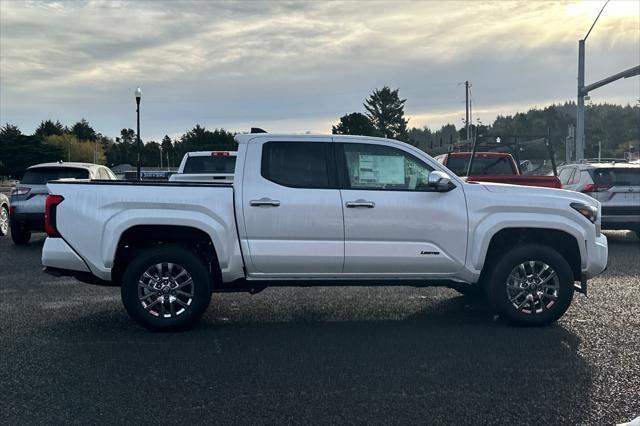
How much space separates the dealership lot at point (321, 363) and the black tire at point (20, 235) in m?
6.24

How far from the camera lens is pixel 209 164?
1345cm

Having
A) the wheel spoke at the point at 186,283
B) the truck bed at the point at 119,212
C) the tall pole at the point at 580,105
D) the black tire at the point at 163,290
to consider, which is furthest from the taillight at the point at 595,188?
the tall pole at the point at 580,105

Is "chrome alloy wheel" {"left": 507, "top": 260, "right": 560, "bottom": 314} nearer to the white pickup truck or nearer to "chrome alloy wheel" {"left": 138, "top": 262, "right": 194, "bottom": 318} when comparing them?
the white pickup truck

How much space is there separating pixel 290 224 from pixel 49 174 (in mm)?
9366

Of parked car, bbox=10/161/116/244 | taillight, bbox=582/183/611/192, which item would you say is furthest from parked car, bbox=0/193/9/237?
taillight, bbox=582/183/611/192

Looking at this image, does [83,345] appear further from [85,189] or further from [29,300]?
[29,300]

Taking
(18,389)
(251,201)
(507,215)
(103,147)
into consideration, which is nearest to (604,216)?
(507,215)

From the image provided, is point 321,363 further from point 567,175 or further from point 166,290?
point 567,175

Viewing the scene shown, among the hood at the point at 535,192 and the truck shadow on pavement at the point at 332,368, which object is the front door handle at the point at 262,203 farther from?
the hood at the point at 535,192

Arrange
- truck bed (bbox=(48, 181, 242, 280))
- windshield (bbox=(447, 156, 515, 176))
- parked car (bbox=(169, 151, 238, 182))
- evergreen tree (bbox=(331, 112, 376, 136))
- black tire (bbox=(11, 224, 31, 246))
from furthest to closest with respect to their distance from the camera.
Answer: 1. evergreen tree (bbox=(331, 112, 376, 136))
2. black tire (bbox=(11, 224, 31, 246))
3. windshield (bbox=(447, 156, 515, 176))
4. parked car (bbox=(169, 151, 238, 182))
5. truck bed (bbox=(48, 181, 242, 280))

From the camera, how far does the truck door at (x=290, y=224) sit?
6930 millimetres

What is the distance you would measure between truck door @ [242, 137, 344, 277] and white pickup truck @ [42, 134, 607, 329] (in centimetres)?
1

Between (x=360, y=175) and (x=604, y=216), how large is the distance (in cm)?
885

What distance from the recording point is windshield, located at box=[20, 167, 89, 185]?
1435 cm
